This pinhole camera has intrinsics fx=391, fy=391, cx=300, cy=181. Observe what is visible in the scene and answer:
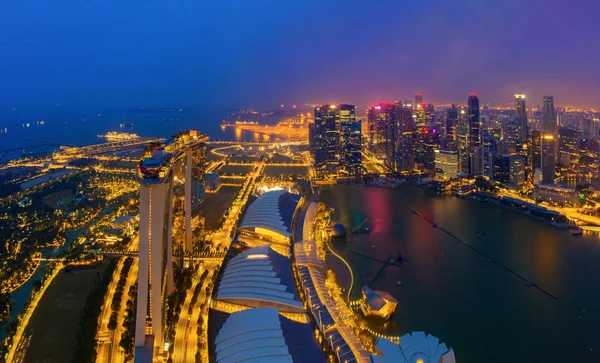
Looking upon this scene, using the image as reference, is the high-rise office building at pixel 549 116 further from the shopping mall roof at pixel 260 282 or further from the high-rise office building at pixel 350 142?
the shopping mall roof at pixel 260 282

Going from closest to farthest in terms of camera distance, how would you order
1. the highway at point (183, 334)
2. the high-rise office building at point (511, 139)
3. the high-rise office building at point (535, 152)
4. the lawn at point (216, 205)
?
the highway at point (183, 334)
the lawn at point (216, 205)
the high-rise office building at point (535, 152)
the high-rise office building at point (511, 139)

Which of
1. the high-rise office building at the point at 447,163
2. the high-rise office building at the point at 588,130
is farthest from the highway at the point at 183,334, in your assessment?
the high-rise office building at the point at 588,130

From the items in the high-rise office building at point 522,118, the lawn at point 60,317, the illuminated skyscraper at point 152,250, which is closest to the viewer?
the illuminated skyscraper at point 152,250

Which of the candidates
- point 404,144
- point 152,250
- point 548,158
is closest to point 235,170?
point 404,144

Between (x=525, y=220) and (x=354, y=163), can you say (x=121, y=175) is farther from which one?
(x=525, y=220)

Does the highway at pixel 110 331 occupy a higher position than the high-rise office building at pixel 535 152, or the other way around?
the high-rise office building at pixel 535 152

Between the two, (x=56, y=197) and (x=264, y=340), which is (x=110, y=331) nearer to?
(x=264, y=340)

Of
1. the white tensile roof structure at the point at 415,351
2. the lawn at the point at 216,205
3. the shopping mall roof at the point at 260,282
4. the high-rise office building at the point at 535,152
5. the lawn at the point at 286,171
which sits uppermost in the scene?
the high-rise office building at the point at 535,152

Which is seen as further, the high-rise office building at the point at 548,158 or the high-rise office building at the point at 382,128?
the high-rise office building at the point at 382,128
